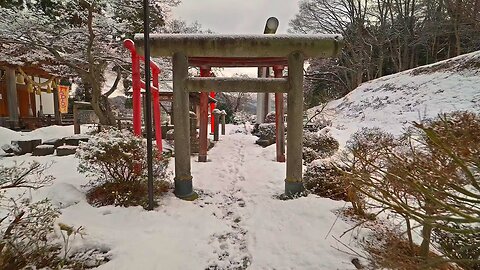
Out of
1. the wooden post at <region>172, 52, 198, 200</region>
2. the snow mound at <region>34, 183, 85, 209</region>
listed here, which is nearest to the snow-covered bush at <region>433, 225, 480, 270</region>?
the wooden post at <region>172, 52, 198, 200</region>

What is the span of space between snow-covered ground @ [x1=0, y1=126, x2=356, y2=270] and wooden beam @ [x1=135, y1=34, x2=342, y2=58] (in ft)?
7.46

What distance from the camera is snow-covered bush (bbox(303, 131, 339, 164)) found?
20.6 ft

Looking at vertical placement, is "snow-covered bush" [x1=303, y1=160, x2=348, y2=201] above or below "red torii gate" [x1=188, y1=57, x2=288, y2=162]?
below

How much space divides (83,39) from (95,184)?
7.03m

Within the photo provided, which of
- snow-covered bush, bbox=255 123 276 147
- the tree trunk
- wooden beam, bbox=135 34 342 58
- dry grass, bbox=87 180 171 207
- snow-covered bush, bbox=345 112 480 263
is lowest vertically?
dry grass, bbox=87 180 171 207

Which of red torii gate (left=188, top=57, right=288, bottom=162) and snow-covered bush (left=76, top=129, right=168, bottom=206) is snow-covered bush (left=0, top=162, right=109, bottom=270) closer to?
snow-covered bush (left=76, top=129, right=168, bottom=206)

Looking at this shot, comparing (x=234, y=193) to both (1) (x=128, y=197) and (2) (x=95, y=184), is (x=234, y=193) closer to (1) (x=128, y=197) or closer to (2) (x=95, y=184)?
(1) (x=128, y=197)

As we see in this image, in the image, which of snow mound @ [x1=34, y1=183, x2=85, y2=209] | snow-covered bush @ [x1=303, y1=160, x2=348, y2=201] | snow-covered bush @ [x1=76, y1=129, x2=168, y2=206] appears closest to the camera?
snow mound @ [x1=34, y1=183, x2=85, y2=209]

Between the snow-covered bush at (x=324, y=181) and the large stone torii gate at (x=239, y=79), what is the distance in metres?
0.32

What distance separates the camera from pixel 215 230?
10.8 feet

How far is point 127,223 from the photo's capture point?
10.6 feet

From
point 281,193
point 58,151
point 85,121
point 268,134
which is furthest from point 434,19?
point 85,121

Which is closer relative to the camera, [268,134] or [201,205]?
[201,205]

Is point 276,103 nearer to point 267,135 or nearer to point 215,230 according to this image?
point 267,135
